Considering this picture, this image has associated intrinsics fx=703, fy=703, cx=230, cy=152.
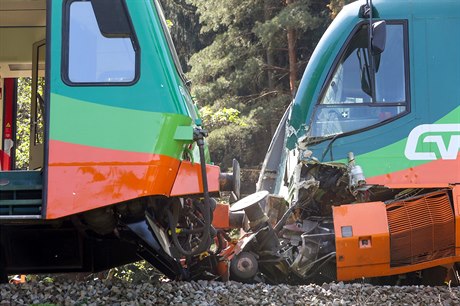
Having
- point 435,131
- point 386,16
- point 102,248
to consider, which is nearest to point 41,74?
point 102,248

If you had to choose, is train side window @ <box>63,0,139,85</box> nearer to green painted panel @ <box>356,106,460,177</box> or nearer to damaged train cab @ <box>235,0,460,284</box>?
damaged train cab @ <box>235,0,460,284</box>

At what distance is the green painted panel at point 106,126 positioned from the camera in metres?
5.25

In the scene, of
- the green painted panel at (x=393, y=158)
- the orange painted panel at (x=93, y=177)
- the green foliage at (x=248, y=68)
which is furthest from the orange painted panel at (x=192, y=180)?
the green foliage at (x=248, y=68)

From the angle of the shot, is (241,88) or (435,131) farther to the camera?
(241,88)

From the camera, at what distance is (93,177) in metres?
5.26

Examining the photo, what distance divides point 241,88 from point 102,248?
16.3 metres

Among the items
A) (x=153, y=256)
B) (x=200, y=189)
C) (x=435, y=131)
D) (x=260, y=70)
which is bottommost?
(x=153, y=256)

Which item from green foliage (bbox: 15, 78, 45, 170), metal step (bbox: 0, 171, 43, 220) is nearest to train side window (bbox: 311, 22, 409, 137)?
metal step (bbox: 0, 171, 43, 220)

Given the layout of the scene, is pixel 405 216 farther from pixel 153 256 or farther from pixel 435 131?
pixel 153 256

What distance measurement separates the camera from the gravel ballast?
566cm

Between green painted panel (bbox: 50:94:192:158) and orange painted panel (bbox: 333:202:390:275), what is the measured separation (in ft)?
8.26

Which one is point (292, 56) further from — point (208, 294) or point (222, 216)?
point (208, 294)

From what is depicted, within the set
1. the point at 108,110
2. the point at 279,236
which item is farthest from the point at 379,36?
the point at 108,110

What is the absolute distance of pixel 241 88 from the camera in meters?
22.6
